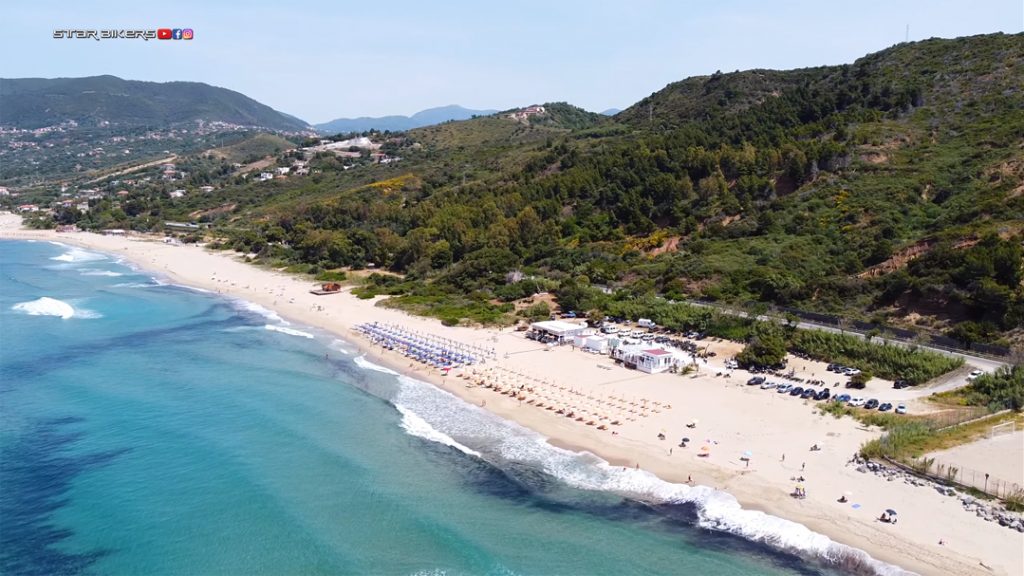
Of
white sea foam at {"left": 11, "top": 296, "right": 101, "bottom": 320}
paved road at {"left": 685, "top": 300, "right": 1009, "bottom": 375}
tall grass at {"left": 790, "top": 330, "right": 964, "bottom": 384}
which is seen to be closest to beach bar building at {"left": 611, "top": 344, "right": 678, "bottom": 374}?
tall grass at {"left": 790, "top": 330, "right": 964, "bottom": 384}

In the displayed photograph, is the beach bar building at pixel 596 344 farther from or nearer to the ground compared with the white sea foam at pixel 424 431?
farther from the ground

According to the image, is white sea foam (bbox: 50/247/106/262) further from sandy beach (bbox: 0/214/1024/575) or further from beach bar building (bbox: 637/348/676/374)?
beach bar building (bbox: 637/348/676/374)

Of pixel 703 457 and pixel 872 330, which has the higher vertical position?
pixel 872 330

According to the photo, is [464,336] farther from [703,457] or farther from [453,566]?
[453,566]

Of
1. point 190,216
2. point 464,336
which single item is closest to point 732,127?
point 464,336

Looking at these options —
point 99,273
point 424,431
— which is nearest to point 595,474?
point 424,431

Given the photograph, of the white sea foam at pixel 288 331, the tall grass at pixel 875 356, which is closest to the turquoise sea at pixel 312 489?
the white sea foam at pixel 288 331

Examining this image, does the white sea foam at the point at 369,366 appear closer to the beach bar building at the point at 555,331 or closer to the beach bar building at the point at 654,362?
the beach bar building at the point at 555,331
